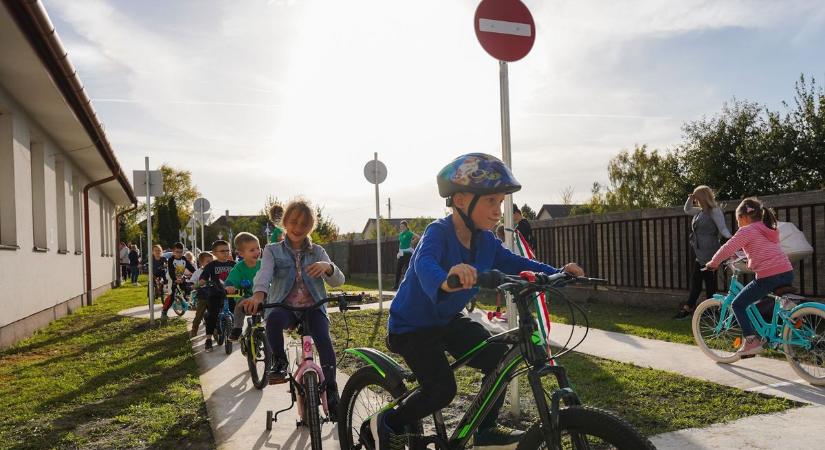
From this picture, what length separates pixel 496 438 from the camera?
274 centimetres

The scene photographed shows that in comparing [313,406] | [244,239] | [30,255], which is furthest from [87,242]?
[313,406]

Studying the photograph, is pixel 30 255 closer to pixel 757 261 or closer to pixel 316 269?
pixel 316 269

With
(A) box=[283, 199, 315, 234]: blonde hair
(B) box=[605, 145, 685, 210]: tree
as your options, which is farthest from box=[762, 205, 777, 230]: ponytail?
(B) box=[605, 145, 685, 210]: tree

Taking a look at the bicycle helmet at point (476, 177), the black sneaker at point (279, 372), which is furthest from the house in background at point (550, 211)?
the bicycle helmet at point (476, 177)

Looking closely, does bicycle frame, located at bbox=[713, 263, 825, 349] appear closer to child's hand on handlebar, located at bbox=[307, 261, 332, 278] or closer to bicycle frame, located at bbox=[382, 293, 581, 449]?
bicycle frame, located at bbox=[382, 293, 581, 449]

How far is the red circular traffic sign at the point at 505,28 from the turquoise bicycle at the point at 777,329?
10.2 feet

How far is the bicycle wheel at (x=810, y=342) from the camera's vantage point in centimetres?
526

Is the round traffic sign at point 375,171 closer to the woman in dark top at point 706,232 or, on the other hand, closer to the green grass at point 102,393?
the green grass at point 102,393

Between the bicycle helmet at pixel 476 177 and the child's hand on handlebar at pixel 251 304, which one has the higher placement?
the bicycle helmet at pixel 476 177

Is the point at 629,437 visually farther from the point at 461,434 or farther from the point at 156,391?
the point at 156,391

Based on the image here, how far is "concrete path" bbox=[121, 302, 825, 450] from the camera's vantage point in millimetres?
3873

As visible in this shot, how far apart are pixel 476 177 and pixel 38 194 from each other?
483 inches

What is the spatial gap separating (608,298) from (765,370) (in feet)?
22.4

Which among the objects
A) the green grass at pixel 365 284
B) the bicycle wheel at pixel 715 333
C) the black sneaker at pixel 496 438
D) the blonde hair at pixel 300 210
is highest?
the blonde hair at pixel 300 210
